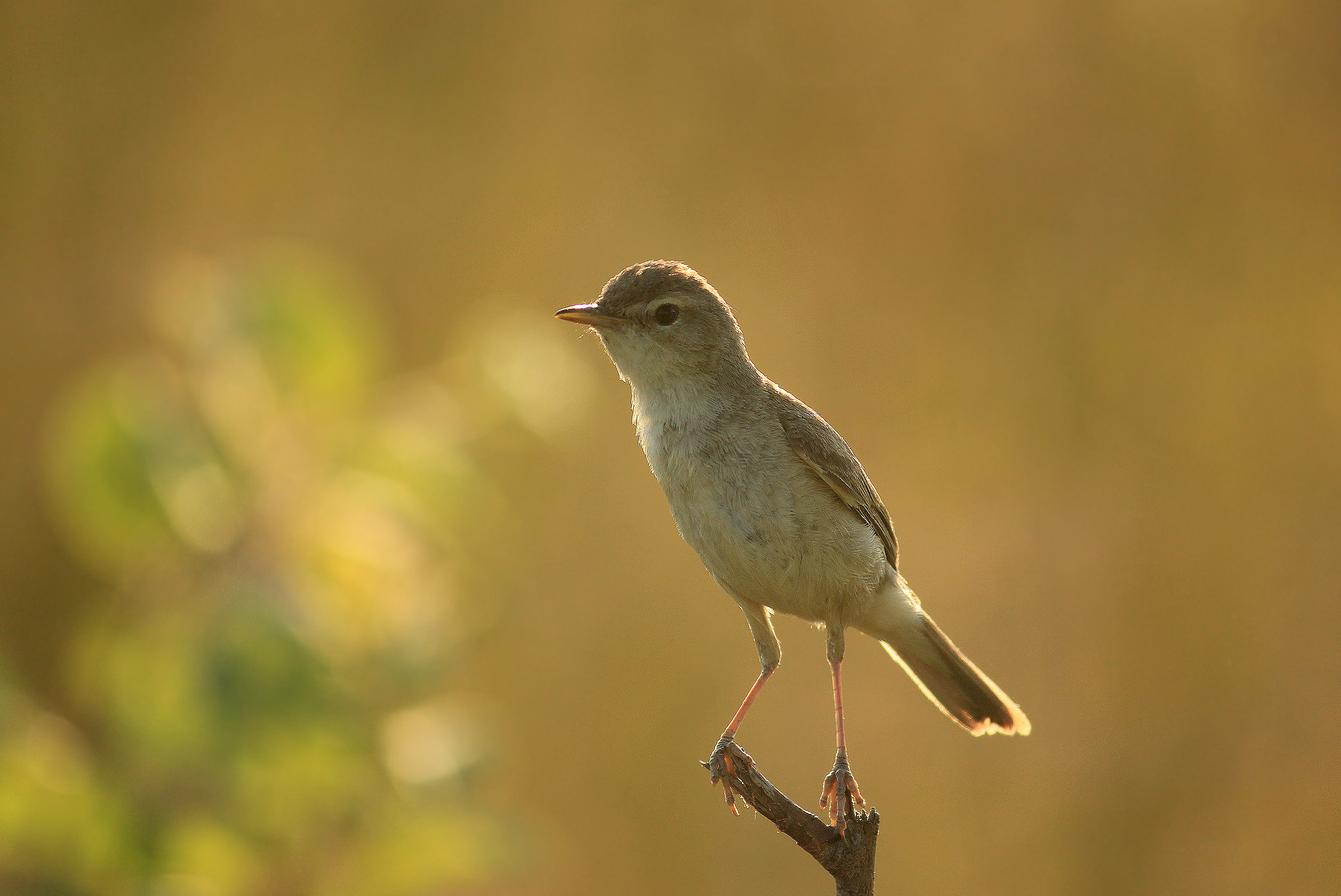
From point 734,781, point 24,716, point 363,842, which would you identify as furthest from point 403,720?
point 734,781

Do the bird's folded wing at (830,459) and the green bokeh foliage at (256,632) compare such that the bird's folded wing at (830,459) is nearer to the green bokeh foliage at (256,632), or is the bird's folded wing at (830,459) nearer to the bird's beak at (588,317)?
the bird's beak at (588,317)

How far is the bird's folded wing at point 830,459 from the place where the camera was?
153 cm

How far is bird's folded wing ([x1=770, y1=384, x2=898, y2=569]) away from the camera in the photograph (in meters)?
1.53

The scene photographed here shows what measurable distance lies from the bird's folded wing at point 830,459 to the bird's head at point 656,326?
0.44 ft

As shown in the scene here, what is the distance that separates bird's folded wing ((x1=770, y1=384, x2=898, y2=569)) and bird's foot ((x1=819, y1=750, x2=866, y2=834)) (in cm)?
38

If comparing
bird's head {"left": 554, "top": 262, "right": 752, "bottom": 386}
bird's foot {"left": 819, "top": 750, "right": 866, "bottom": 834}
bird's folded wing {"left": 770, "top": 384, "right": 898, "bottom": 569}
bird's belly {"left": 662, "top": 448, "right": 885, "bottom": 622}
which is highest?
bird's head {"left": 554, "top": 262, "right": 752, "bottom": 386}

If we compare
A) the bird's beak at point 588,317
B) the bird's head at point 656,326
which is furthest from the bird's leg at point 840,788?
the bird's beak at point 588,317

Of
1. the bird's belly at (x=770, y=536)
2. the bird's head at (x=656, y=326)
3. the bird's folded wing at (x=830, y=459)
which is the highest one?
the bird's head at (x=656, y=326)

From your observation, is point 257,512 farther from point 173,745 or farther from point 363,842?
point 363,842

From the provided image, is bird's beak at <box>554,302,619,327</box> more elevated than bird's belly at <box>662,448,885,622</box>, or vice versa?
bird's beak at <box>554,302,619,327</box>

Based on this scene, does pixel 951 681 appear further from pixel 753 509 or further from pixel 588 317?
pixel 588 317

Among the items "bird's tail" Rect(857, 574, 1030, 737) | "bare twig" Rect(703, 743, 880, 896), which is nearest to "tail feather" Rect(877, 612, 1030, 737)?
"bird's tail" Rect(857, 574, 1030, 737)

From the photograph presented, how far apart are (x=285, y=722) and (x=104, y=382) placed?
0.78 metres

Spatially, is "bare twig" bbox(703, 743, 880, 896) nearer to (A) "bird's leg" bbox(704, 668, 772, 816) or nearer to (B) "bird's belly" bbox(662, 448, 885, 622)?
(A) "bird's leg" bbox(704, 668, 772, 816)
